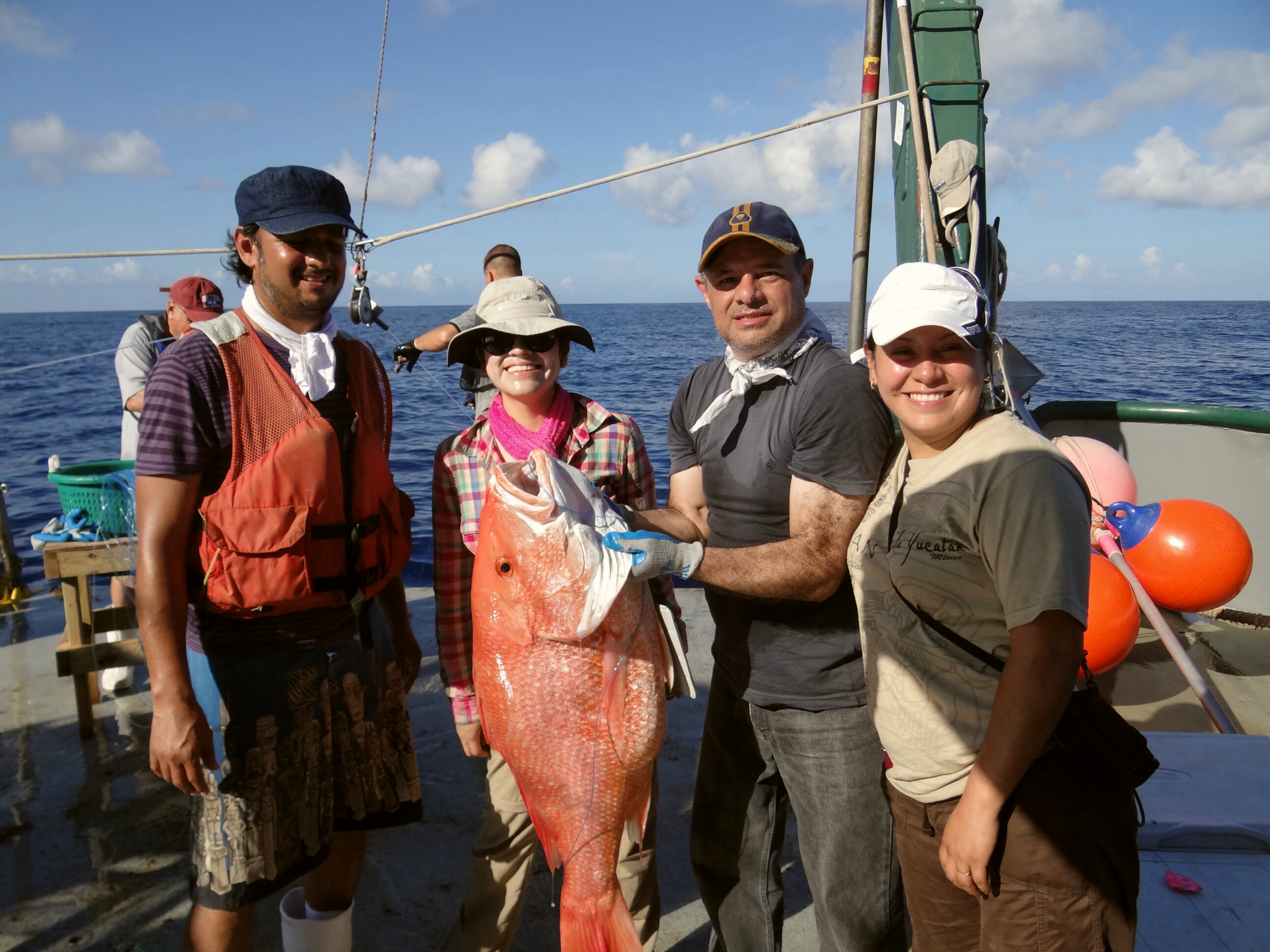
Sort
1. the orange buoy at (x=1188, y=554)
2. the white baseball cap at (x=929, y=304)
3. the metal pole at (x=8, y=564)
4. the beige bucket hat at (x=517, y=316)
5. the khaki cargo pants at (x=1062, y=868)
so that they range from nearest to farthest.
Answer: the khaki cargo pants at (x=1062, y=868) → the white baseball cap at (x=929, y=304) → the beige bucket hat at (x=517, y=316) → the orange buoy at (x=1188, y=554) → the metal pole at (x=8, y=564)

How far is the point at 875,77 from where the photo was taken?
5.90 meters

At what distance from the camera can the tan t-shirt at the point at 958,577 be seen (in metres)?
1.78

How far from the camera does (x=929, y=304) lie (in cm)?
203

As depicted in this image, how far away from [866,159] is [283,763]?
5630 mm

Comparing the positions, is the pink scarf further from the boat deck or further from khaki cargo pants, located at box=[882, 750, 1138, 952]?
the boat deck

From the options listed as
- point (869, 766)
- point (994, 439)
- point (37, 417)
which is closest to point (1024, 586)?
point (994, 439)

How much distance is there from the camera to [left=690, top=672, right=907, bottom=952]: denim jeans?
2.54 meters

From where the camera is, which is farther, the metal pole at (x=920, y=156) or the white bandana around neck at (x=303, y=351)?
the metal pole at (x=920, y=156)

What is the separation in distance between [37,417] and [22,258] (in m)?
22.8

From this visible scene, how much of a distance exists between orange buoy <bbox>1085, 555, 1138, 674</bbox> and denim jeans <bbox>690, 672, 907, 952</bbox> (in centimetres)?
252

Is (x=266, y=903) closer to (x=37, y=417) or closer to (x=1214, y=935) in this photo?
(x=1214, y=935)

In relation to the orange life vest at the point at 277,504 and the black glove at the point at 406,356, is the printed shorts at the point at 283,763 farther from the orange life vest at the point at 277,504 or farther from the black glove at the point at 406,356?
the black glove at the point at 406,356

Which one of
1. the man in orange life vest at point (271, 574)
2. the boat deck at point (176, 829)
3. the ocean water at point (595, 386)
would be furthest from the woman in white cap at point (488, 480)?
the ocean water at point (595, 386)

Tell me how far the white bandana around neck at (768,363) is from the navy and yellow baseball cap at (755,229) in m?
0.27
